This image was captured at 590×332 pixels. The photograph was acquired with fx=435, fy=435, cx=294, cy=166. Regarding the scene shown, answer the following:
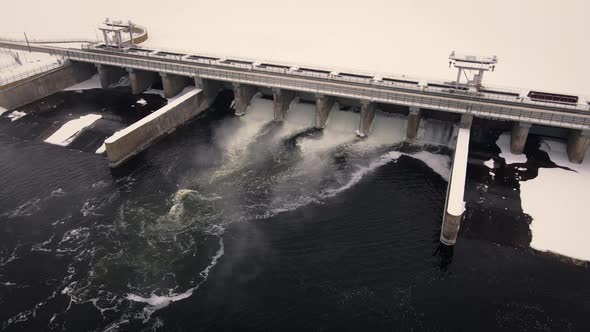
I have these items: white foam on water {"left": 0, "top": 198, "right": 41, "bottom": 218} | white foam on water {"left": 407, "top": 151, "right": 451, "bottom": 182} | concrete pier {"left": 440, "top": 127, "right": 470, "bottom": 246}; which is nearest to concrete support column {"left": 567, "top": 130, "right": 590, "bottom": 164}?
white foam on water {"left": 407, "top": 151, "right": 451, "bottom": 182}

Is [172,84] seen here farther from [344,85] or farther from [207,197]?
[207,197]

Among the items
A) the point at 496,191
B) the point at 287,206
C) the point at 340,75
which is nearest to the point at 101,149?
the point at 287,206

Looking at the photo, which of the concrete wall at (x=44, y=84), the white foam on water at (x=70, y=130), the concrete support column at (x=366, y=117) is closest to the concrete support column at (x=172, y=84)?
the white foam on water at (x=70, y=130)

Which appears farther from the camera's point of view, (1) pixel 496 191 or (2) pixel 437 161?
(2) pixel 437 161

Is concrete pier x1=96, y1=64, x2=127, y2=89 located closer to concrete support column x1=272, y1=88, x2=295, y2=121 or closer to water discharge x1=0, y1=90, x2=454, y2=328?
water discharge x1=0, y1=90, x2=454, y2=328

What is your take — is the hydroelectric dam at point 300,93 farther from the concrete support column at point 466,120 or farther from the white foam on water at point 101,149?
the white foam on water at point 101,149

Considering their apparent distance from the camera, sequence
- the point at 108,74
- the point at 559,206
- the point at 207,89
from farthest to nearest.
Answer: the point at 108,74
the point at 207,89
the point at 559,206
